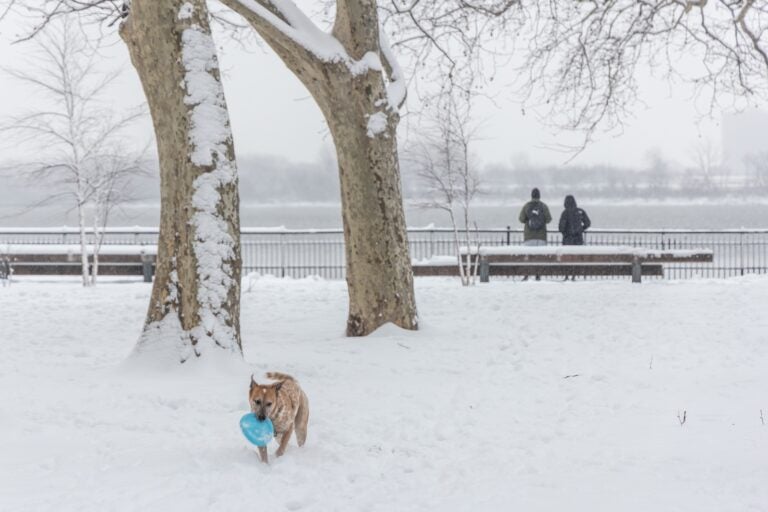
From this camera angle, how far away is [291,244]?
74.2 ft

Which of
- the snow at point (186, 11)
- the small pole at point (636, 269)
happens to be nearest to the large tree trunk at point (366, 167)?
the snow at point (186, 11)

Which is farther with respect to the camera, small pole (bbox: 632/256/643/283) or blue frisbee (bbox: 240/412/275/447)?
Answer: small pole (bbox: 632/256/643/283)

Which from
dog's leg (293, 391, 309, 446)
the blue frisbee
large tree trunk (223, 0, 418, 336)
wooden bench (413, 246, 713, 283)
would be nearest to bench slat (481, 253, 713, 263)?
wooden bench (413, 246, 713, 283)

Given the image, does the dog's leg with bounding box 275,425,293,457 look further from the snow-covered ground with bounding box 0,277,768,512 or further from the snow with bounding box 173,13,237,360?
the snow with bounding box 173,13,237,360

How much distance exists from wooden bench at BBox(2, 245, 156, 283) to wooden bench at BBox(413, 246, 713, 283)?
7431mm

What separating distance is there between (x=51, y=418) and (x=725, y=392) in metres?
5.88

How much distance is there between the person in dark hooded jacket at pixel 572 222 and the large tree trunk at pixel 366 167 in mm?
9551

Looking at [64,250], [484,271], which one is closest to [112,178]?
[64,250]

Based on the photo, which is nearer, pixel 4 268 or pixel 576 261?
pixel 576 261

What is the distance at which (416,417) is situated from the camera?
249 inches

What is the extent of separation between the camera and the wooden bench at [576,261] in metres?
16.4

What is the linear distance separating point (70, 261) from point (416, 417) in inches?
520

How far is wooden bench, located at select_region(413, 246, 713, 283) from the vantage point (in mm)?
16391

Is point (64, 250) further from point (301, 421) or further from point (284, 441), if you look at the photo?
point (284, 441)
